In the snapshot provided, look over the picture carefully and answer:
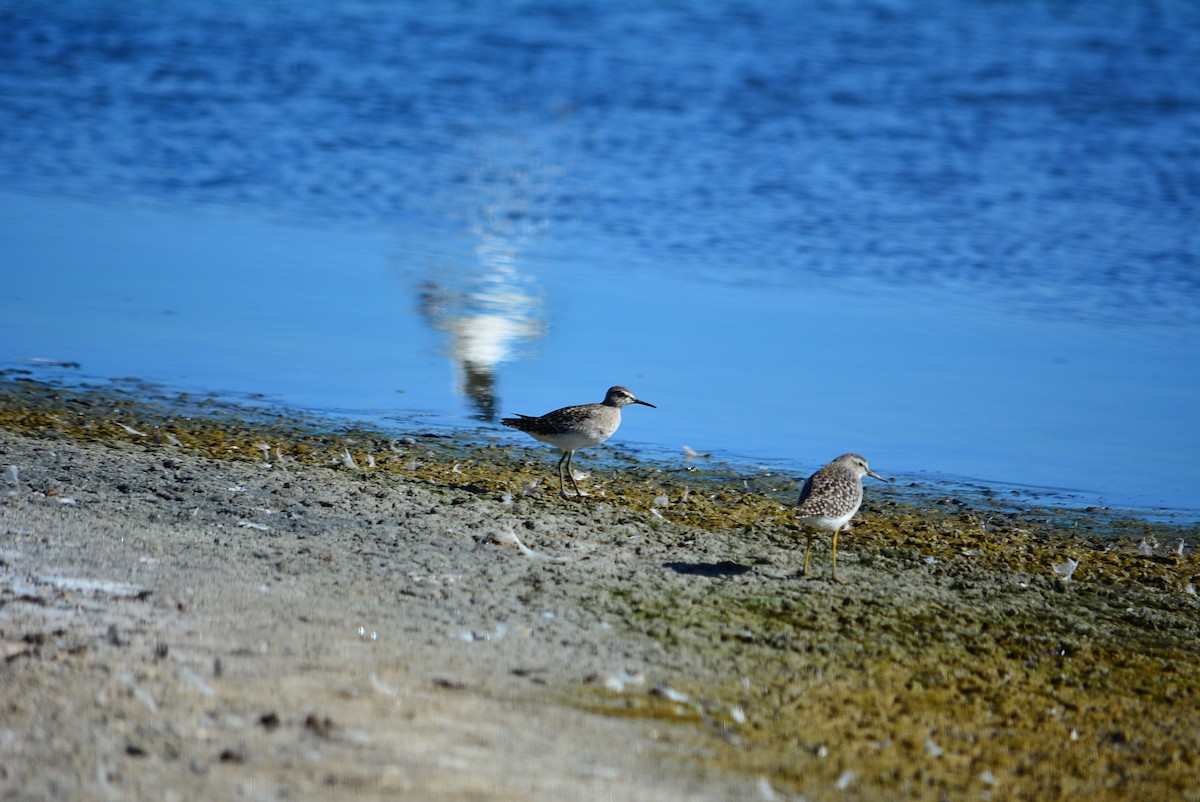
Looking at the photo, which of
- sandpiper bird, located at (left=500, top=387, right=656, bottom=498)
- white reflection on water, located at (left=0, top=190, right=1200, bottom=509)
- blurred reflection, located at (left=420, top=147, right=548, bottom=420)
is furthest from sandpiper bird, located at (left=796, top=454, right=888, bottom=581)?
blurred reflection, located at (left=420, top=147, right=548, bottom=420)

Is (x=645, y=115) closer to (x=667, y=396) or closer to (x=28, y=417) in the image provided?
(x=667, y=396)

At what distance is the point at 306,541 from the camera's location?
26.3ft

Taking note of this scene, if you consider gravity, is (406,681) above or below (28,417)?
above

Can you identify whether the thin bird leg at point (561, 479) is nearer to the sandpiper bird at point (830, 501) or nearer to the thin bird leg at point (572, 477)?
the thin bird leg at point (572, 477)

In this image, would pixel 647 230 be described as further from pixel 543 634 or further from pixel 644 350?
pixel 543 634

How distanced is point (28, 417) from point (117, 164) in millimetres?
11350

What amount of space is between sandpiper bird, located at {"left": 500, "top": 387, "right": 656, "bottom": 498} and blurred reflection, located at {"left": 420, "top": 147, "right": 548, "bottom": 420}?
1.54m

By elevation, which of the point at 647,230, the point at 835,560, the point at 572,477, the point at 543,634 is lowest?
the point at 647,230

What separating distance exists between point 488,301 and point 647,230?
4151 millimetres

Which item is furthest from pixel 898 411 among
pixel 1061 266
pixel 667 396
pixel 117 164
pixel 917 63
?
pixel 917 63

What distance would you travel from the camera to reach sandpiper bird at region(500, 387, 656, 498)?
9930 mm

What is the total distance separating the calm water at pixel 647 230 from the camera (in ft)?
40.6

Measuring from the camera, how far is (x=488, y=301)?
14758 mm

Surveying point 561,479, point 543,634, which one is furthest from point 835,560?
point 543,634
